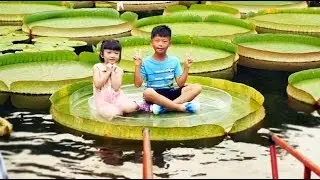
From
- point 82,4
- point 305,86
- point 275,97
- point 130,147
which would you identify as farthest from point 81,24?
point 130,147

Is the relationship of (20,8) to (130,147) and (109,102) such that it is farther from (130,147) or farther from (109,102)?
(130,147)

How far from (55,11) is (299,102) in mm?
4313

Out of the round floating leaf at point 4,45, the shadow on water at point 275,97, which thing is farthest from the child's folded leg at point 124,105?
the round floating leaf at point 4,45

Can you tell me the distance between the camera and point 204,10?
9.60 m

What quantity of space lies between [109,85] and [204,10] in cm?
507

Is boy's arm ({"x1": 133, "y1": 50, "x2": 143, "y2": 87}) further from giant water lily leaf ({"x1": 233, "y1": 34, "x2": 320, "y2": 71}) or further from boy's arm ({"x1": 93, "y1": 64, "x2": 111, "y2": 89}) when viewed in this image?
giant water lily leaf ({"x1": 233, "y1": 34, "x2": 320, "y2": 71})

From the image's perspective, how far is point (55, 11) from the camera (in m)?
8.74

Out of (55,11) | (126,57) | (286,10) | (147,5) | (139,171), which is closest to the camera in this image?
(139,171)

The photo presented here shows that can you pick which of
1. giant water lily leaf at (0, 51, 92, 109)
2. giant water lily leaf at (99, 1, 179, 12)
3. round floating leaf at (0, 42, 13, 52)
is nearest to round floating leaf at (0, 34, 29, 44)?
round floating leaf at (0, 42, 13, 52)

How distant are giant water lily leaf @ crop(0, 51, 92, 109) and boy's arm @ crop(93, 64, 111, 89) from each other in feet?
2.50

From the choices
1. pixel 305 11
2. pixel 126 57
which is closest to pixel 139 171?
pixel 126 57

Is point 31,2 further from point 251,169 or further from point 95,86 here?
point 251,169

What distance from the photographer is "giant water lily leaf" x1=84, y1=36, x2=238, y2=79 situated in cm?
632

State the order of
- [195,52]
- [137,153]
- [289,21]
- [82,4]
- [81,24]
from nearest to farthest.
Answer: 1. [137,153]
2. [195,52]
3. [81,24]
4. [289,21]
5. [82,4]
